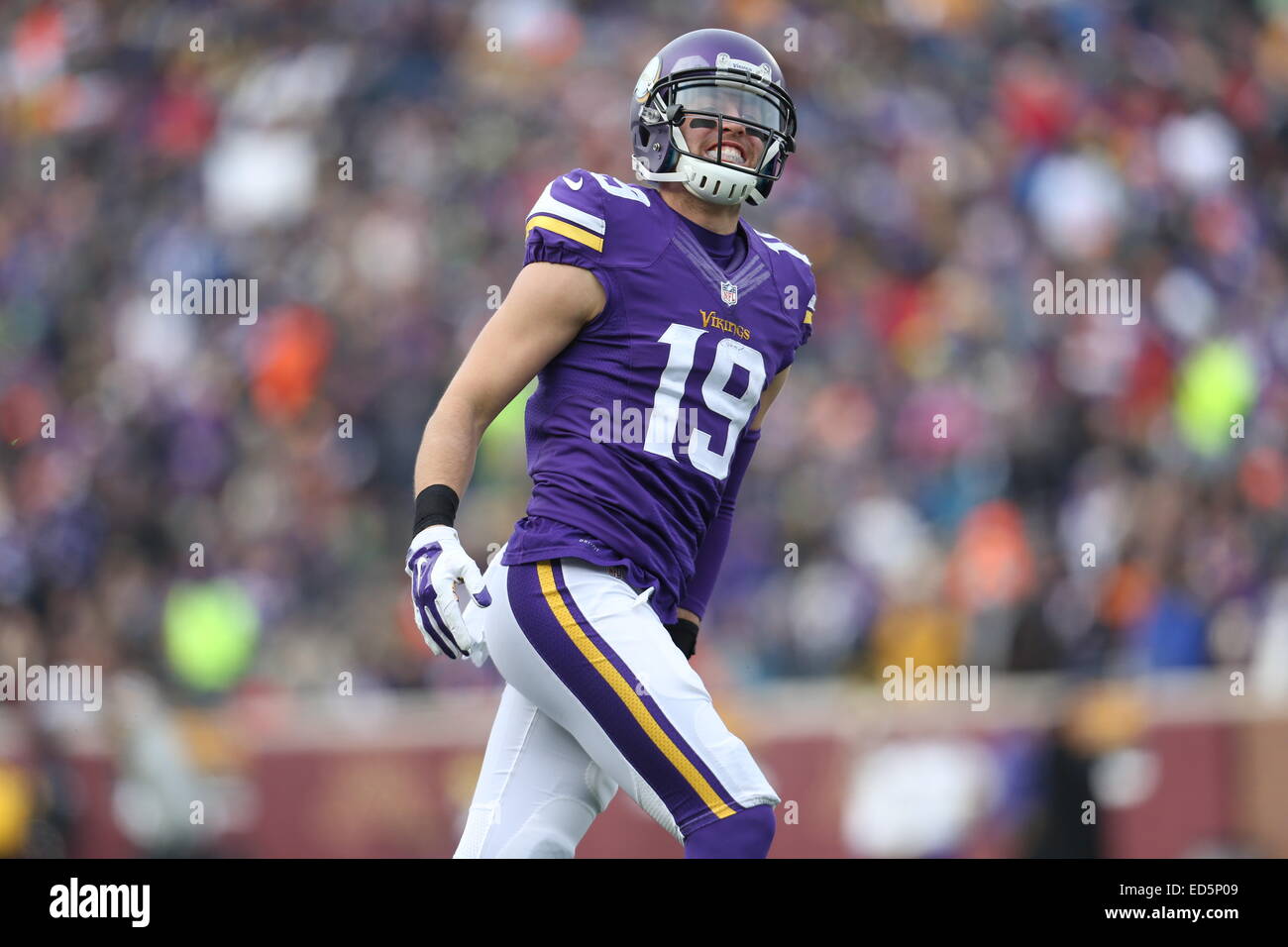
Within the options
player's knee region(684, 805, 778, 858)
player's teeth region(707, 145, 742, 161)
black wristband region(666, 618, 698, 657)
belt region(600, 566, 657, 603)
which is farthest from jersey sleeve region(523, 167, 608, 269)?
player's knee region(684, 805, 778, 858)

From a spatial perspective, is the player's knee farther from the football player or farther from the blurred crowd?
the blurred crowd

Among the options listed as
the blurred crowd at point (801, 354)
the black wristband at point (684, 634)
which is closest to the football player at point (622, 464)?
the black wristband at point (684, 634)

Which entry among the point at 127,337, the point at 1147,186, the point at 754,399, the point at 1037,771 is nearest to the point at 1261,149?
the point at 1147,186

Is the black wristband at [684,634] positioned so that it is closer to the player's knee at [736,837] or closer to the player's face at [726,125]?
the player's knee at [736,837]

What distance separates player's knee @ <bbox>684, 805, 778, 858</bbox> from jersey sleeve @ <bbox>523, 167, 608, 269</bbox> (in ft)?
3.87

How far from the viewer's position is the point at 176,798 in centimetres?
836

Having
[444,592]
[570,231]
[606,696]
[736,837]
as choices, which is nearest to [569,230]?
[570,231]

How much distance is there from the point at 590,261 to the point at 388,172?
7.54 metres

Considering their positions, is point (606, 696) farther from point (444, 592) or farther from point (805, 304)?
point (805, 304)

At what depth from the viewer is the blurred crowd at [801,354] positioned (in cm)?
885

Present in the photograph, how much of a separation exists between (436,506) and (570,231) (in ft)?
2.12

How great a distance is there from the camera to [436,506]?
12.0ft

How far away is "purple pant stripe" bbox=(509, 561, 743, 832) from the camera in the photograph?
360 cm

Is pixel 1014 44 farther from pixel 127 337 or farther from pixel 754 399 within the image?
pixel 754 399
